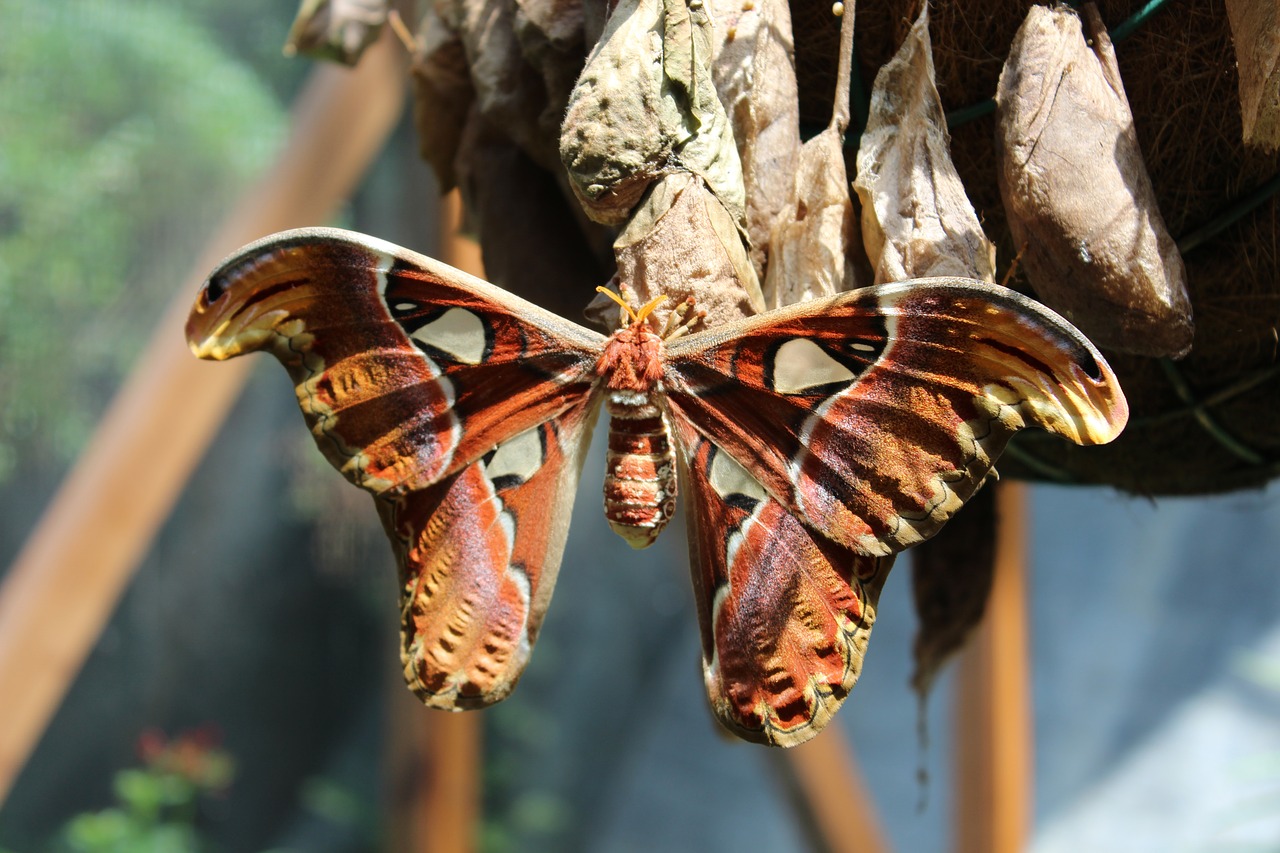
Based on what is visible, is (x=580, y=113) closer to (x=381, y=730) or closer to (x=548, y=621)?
(x=381, y=730)

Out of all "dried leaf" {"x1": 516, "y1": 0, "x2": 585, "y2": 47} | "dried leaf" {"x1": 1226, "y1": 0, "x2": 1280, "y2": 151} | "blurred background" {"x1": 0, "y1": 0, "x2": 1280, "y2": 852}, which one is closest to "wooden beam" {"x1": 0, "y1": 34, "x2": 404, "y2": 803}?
"blurred background" {"x1": 0, "y1": 0, "x2": 1280, "y2": 852}

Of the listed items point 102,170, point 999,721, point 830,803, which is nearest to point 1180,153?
point 999,721

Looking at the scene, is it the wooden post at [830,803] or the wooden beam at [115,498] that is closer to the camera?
the wooden beam at [115,498]

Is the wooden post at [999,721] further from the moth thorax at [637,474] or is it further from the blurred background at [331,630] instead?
the moth thorax at [637,474]

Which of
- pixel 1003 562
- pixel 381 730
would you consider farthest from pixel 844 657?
pixel 381 730

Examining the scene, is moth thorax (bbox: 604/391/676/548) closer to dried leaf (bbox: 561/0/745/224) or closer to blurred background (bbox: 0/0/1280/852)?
dried leaf (bbox: 561/0/745/224)

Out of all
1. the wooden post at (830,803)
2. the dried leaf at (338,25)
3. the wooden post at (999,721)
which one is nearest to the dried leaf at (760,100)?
the dried leaf at (338,25)
